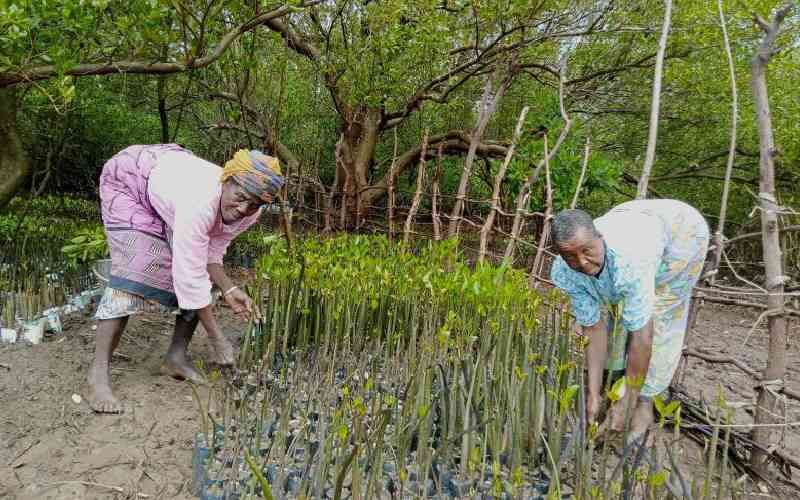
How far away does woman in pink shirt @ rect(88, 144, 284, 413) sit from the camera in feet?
7.61

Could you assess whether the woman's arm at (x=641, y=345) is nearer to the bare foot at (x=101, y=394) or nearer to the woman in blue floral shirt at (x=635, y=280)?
the woman in blue floral shirt at (x=635, y=280)

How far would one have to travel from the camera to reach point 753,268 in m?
9.58

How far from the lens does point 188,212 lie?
7.57 ft

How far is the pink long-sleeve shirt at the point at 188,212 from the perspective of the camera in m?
2.32

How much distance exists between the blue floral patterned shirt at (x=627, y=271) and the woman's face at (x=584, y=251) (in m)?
0.09

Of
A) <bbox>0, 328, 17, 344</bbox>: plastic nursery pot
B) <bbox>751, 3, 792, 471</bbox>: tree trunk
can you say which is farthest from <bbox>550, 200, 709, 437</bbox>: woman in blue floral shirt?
<bbox>0, 328, 17, 344</bbox>: plastic nursery pot

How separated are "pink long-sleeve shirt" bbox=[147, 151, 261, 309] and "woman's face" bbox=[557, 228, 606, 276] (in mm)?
1547

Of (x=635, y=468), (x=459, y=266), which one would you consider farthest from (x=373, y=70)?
(x=635, y=468)

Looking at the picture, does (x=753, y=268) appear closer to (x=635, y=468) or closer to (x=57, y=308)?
(x=635, y=468)

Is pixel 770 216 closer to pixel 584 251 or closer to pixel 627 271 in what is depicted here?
pixel 627 271

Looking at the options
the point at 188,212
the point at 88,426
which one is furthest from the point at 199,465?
the point at 188,212

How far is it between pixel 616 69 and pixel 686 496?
7351mm

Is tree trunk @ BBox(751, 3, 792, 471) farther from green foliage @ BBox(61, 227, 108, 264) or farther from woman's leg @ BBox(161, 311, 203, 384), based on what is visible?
green foliage @ BBox(61, 227, 108, 264)

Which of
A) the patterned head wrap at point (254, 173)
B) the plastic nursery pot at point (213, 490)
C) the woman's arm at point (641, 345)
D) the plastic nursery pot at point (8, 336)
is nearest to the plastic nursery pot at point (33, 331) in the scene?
the plastic nursery pot at point (8, 336)
